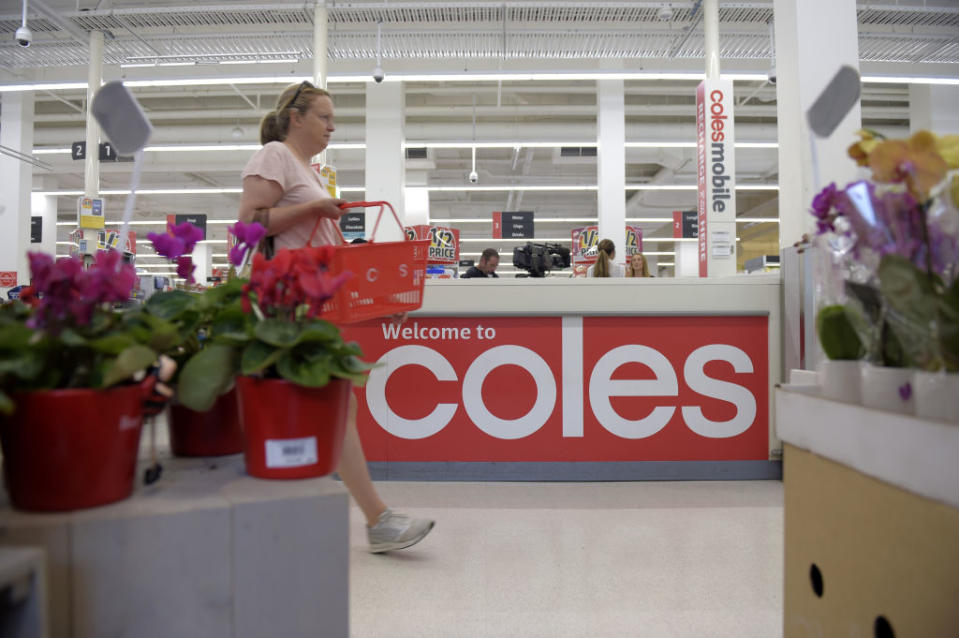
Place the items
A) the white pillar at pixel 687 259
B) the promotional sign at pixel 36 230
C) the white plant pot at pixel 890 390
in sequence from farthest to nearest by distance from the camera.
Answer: the white pillar at pixel 687 259 → the promotional sign at pixel 36 230 → the white plant pot at pixel 890 390

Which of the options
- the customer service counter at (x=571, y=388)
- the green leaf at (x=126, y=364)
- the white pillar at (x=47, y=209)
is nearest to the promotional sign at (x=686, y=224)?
the customer service counter at (x=571, y=388)

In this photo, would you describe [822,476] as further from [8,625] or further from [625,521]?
[625,521]

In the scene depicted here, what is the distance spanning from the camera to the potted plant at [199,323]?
3.26 feet

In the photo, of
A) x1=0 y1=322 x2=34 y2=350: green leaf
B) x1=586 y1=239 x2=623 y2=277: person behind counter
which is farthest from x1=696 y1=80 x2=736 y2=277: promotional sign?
x1=0 y1=322 x2=34 y2=350: green leaf

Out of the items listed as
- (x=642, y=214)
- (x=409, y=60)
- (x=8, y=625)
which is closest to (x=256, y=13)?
(x=409, y=60)

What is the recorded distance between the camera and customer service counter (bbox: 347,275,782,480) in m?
2.94

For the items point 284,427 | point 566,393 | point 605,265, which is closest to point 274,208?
point 284,427

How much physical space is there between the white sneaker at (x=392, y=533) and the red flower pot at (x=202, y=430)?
0.91 meters

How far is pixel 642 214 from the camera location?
51.5ft

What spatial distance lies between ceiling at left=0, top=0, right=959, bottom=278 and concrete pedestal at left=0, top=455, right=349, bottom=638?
253 inches

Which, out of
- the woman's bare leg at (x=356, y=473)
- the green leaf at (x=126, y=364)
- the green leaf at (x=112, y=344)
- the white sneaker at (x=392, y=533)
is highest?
the green leaf at (x=112, y=344)

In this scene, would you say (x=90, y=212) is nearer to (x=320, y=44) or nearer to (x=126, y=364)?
(x=320, y=44)

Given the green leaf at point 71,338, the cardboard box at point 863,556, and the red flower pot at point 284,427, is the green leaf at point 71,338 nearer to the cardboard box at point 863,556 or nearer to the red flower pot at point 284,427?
the red flower pot at point 284,427

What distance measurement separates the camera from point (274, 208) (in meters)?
1.58
